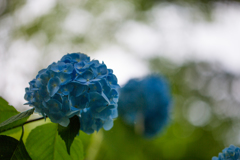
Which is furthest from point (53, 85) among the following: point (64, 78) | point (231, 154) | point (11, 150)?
point (231, 154)

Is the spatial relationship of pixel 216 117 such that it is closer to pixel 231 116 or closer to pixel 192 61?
pixel 231 116

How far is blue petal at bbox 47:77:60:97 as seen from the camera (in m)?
0.38

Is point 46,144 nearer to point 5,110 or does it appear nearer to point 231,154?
point 5,110

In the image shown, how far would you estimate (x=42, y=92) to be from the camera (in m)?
0.40

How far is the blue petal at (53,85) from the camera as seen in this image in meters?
0.38

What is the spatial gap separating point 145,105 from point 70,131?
2.55 ft

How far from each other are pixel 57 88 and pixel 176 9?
9.91 ft

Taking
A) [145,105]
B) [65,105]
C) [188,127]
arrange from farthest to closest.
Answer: [188,127] → [145,105] → [65,105]

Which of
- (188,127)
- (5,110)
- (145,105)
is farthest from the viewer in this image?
(188,127)

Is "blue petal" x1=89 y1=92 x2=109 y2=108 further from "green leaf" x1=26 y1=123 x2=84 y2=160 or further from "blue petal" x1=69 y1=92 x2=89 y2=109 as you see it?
"green leaf" x1=26 y1=123 x2=84 y2=160

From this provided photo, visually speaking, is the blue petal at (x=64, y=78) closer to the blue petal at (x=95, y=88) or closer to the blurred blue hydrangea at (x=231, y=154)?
the blue petal at (x=95, y=88)

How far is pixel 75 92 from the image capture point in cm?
39

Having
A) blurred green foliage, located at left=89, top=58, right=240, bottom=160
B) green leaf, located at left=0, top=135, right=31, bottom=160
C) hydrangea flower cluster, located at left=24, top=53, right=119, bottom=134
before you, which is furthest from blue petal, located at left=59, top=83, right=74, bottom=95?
blurred green foliage, located at left=89, top=58, right=240, bottom=160

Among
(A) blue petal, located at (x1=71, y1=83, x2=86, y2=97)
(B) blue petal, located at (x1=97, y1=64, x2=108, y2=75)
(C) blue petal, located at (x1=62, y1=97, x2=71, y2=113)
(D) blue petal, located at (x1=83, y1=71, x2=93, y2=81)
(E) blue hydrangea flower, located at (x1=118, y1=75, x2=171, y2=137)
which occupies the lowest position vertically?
(C) blue petal, located at (x1=62, y1=97, x2=71, y2=113)
